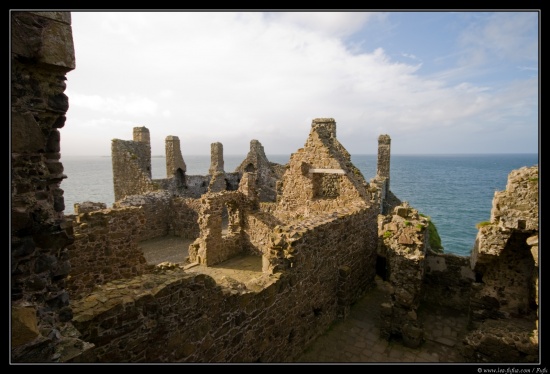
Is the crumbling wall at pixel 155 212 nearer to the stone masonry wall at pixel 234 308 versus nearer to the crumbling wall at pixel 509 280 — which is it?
the stone masonry wall at pixel 234 308

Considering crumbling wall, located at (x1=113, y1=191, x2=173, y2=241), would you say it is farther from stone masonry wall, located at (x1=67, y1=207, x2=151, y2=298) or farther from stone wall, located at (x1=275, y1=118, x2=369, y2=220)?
stone masonry wall, located at (x1=67, y1=207, x2=151, y2=298)

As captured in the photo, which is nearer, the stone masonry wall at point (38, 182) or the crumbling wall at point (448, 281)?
the stone masonry wall at point (38, 182)

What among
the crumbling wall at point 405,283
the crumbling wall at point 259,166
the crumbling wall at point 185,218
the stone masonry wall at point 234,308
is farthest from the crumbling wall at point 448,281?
the crumbling wall at point 259,166

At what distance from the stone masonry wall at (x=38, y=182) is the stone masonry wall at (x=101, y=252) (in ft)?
16.7

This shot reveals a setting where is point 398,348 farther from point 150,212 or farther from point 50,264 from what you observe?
point 150,212

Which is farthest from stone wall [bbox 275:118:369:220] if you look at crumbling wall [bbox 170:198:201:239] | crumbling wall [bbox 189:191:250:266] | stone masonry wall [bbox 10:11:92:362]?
stone masonry wall [bbox 10:11:92:362]

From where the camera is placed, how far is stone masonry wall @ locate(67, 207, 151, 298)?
7889 millimetres

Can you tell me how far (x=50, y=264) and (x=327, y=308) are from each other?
701cm

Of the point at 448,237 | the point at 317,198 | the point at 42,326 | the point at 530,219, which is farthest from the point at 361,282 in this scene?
the point at 448,237

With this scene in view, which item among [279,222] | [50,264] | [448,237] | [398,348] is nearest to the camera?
[50,264]

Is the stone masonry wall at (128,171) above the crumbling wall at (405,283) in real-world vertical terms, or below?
above

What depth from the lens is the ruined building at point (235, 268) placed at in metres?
3.13

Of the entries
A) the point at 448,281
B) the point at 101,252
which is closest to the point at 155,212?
the point at 101,252

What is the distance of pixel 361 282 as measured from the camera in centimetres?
1048
